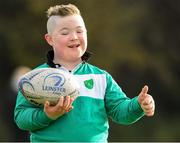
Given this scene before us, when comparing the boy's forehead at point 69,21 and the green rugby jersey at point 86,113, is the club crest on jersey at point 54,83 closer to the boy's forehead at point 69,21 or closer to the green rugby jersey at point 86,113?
the green rugby jersey at point 86,113

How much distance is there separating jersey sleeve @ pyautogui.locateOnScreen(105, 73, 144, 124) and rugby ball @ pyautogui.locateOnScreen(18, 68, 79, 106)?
1.08ft

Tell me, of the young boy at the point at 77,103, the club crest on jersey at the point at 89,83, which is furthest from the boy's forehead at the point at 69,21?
the club crest on jersey at the point at 89,83

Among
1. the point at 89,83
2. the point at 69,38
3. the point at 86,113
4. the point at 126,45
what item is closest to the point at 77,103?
the point at 86,113

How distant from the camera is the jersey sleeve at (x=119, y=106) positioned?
7164mm

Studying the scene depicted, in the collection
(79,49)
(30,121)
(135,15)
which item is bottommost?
(30,121)

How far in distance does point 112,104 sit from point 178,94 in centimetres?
1596

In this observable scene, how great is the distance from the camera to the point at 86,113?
7.08 metres

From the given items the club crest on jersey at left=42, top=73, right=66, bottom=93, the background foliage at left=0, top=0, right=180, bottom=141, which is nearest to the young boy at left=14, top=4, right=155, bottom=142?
the club crest on jersey at left=42, top=73, right=66, bottom=93

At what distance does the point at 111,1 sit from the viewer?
22.6m

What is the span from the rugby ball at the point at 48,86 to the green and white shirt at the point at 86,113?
0.39 feet

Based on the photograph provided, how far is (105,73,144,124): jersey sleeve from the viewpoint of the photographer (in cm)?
716

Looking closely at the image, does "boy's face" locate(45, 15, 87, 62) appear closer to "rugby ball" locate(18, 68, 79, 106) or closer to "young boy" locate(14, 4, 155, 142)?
"young boy" locate(14, 4, 155, 142)

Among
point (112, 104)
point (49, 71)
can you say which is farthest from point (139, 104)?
point (49, 71)

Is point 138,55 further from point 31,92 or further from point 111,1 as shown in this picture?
point 31,92
